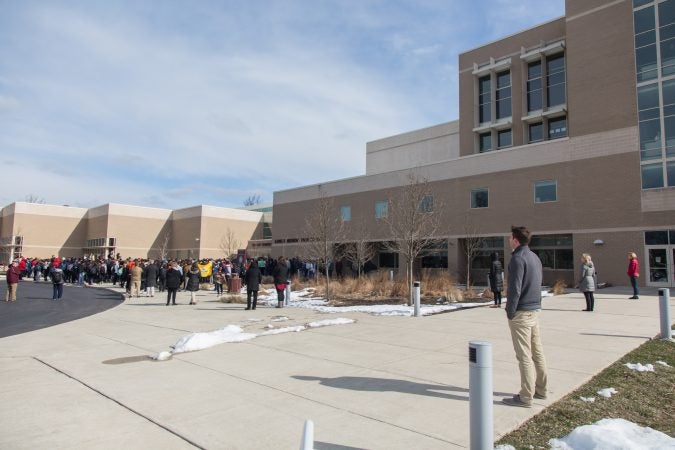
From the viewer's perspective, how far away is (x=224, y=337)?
9.82m

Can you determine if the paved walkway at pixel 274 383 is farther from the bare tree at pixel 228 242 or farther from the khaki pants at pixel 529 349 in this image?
the bare tree at pixel 228 242

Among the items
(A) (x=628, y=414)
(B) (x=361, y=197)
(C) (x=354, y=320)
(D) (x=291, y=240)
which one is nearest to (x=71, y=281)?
(D) (x=291, y=240)

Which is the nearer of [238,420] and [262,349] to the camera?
[238,420]

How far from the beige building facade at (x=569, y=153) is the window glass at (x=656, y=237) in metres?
0.05

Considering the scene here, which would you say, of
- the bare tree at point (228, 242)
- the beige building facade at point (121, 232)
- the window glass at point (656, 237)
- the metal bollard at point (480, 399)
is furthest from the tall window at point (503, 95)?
the bare tree at point (228, 242)

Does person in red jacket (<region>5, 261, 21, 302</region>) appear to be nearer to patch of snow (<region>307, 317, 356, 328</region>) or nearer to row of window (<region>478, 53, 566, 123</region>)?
patch of snow (<region>307, 317, 356, 328</region>)

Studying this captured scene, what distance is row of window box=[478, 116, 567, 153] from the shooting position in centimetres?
3447

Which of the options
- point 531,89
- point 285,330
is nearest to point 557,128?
point 531,89

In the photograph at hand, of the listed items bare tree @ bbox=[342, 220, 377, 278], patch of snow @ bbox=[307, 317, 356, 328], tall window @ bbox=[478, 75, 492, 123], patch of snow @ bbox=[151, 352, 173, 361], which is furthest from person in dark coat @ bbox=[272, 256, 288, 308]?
tall window @ bbox=[478, 75, 492, 123]

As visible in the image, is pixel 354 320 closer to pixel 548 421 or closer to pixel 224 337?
pixel 224 337

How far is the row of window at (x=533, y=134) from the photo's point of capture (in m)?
34.5

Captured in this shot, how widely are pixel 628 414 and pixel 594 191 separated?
25.9 meters

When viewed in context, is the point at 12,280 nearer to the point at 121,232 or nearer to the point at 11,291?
the point at 11,291

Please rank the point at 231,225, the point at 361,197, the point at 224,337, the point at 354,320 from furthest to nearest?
the point at 231,225 → the point at 361,197 → the point at 354,320 → the point at 224,337
